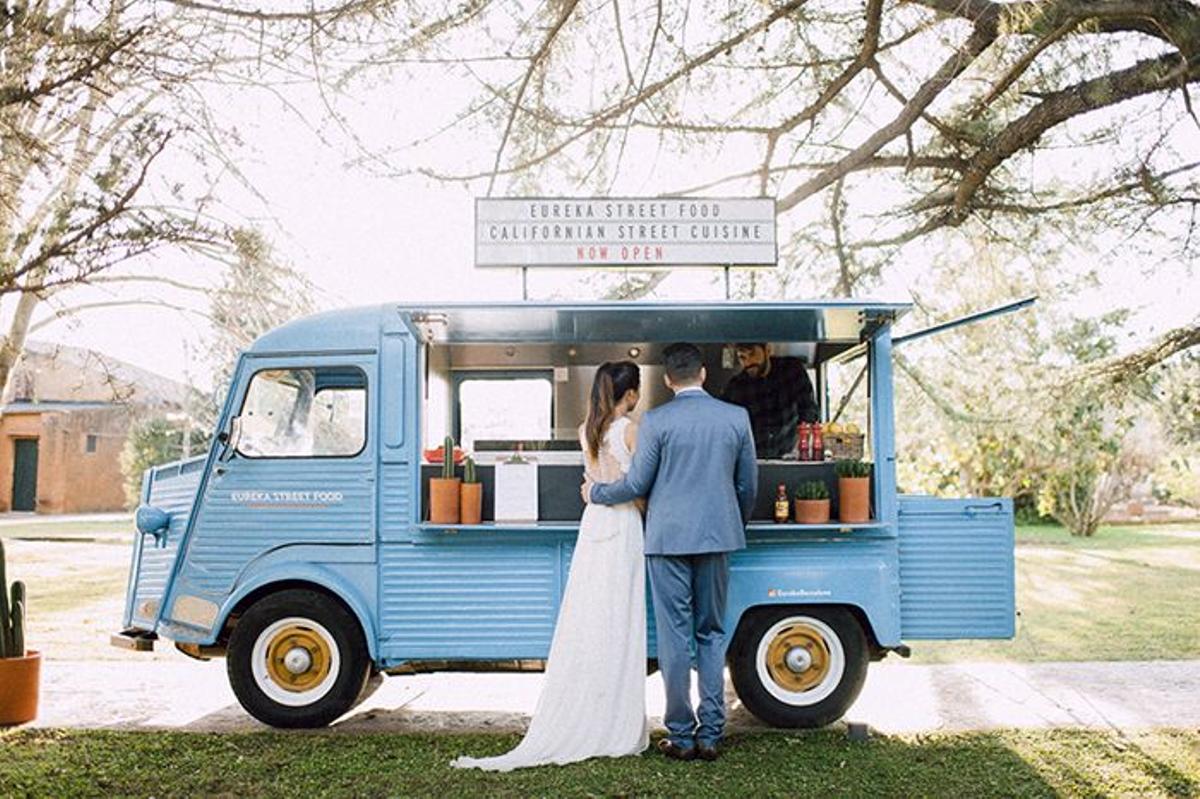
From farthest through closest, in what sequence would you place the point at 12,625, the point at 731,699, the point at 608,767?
the point at 731,699
the point at 12,625
the point at 608,767

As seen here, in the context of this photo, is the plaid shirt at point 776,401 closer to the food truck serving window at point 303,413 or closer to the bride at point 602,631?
the bride at point 602,631

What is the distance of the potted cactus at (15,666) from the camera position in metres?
6.31

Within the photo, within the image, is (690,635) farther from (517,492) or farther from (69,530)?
(69,530)

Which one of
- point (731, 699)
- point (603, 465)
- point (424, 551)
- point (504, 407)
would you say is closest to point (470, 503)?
point (424, 551)

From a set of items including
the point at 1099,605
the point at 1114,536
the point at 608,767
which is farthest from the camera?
the point at 1114,536

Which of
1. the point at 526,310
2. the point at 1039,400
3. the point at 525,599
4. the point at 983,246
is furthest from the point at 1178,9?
the point at 525,599

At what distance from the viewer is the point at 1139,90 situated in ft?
24.0

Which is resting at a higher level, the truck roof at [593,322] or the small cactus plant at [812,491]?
the truck roof at [593,322]

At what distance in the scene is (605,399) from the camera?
Result: 5992mm

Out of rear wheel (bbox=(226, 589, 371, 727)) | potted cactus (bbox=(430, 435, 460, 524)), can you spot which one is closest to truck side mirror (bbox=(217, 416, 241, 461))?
rear wheel (bbox=(226, 589, 371, 727))

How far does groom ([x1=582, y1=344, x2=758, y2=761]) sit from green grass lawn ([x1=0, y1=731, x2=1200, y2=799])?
236 mm

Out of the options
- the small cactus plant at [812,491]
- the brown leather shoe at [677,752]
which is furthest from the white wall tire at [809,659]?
the brown leather shoe at [677,752]

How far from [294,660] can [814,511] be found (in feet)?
9.46

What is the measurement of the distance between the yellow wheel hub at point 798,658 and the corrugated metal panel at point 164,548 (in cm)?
329
